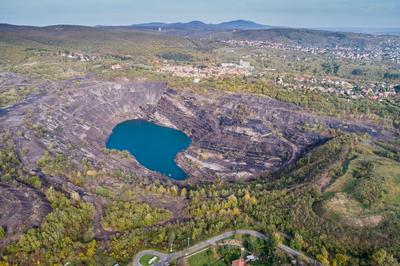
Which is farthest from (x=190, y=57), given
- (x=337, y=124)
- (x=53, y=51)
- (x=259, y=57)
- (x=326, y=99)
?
(x=337, y=124)

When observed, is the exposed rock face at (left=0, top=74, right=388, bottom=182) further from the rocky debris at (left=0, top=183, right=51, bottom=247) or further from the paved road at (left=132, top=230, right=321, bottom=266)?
the paved road at (left=132, top=230, right=321, bottom=266)

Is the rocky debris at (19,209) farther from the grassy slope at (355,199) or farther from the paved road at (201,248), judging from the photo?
the grassy slope at (355,199)

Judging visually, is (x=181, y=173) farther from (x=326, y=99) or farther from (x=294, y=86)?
(x=294, y=86)

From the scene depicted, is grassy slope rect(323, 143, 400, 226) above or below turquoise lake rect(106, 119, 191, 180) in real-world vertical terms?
above

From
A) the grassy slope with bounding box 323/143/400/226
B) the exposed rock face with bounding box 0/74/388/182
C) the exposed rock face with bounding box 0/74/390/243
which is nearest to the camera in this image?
the grassy slope with bounding box 323/143/400/226

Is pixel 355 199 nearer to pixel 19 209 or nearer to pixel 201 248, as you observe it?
pixel 201 248

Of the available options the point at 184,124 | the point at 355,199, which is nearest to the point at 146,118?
the point at 184,124

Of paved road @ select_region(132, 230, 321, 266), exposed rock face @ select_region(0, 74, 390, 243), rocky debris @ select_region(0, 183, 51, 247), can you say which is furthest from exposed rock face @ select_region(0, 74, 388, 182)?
paved road @ select_region(132, 230, 321, 266)

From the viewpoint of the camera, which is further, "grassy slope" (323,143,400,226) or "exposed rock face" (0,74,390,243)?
"exposed rock face" (0,74,390,243)
